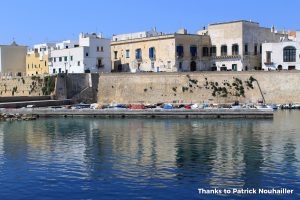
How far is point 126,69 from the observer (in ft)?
258

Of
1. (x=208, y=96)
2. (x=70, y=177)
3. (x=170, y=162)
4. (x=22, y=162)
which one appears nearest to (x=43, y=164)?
(x=22, y=162)

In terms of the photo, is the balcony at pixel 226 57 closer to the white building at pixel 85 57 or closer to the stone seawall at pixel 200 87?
the stone seawall at pixel 200 87

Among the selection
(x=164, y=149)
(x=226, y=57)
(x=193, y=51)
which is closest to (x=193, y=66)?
(x=193, y=51)

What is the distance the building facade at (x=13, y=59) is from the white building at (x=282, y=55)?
3848 cm

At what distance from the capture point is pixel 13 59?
269 ft

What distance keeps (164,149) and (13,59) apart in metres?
53.3

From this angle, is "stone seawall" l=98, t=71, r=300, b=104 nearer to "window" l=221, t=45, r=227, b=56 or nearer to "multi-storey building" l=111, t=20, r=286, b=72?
"multi-storey building" l=111, t=20, r=286, b=72

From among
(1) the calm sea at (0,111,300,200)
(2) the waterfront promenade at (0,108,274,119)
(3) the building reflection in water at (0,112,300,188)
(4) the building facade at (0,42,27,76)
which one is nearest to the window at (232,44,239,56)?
(2) the waterfront promenade at (0,108,274,119)

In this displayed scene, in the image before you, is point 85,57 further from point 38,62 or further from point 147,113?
point 147,113

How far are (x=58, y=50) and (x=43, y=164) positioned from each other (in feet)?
160

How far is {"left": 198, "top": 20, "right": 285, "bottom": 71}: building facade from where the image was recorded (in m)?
71.4

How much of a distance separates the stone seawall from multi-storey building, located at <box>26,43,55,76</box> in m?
13.3

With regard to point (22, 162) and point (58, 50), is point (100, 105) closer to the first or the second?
point (58, 50)

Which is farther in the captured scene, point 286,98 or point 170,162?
point 286,98
